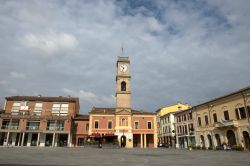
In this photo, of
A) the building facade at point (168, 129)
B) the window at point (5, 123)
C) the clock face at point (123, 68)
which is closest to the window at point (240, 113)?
the building facade at point (168, 129)

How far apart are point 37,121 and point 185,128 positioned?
33.8 meters

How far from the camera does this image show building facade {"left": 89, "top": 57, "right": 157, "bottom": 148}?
174ft

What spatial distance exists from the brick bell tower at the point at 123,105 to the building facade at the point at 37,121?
1072 cm

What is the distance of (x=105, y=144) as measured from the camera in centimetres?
4316

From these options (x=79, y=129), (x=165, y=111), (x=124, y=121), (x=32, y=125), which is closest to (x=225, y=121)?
(x=124, y=121)

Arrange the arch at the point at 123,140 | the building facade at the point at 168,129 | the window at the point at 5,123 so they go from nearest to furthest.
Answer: the window at the point at 5,123
the arch at the point at 123,140
the building facade at the point at 168,129

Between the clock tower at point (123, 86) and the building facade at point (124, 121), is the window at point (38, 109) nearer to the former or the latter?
the building facade at point (124, 121)

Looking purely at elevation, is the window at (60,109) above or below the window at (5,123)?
above

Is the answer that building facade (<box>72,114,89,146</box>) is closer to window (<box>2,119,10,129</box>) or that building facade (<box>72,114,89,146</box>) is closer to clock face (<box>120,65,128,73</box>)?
window (<box>2,119,10,129</box>)

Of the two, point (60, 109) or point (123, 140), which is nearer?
point (60, 109)

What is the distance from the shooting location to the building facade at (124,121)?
53156mm

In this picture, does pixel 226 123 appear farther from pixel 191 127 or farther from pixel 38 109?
pixel 38 109

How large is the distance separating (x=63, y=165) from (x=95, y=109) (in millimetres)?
47792

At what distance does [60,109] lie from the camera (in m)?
52.2
